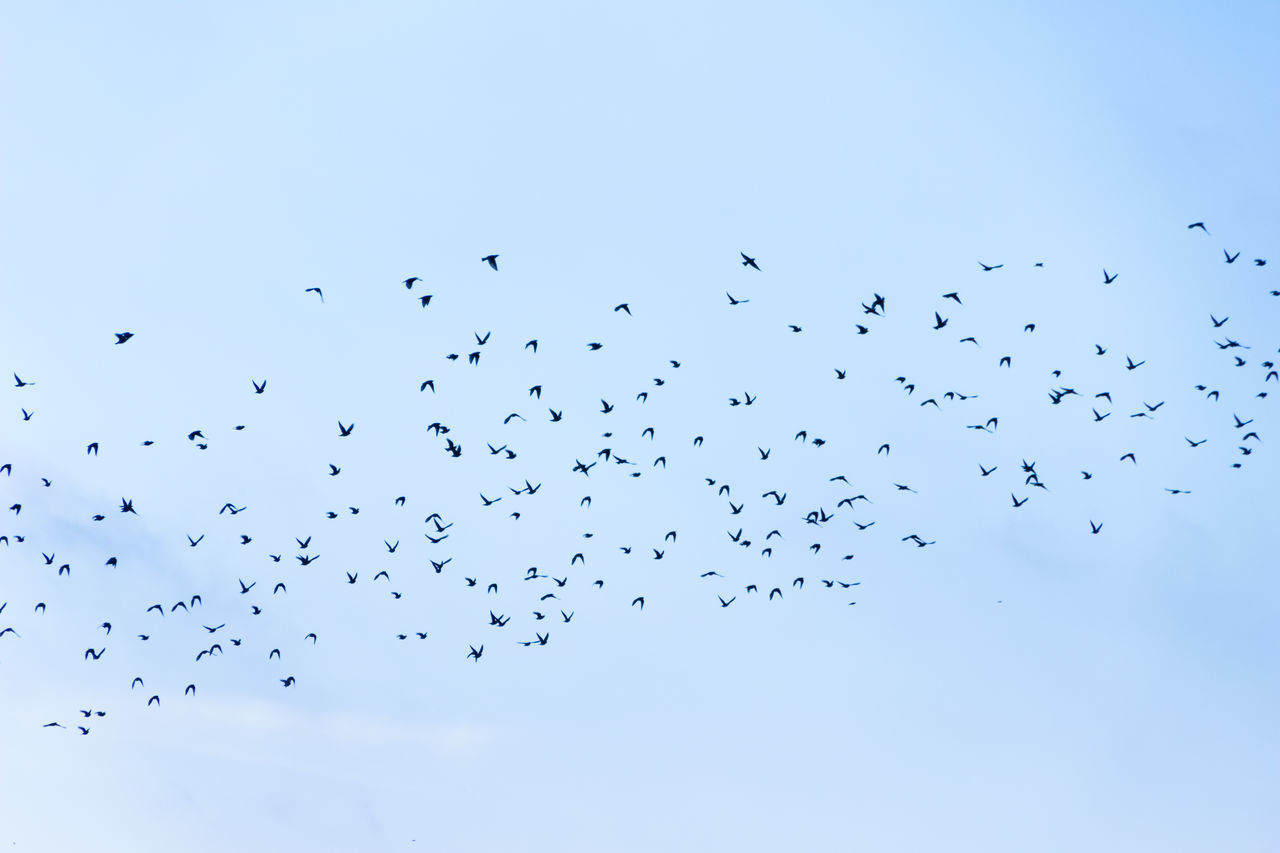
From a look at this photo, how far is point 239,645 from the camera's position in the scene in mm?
85625

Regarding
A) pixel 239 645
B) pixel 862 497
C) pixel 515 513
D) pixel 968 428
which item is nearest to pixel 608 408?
pixel 515 513

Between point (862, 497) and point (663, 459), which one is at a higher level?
point (663, 459)

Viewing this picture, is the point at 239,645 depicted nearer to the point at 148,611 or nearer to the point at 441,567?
the point at 148,611

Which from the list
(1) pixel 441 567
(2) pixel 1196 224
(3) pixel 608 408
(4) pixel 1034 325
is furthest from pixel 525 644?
(2) pixel 1196 224

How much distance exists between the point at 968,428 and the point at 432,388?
28.8m

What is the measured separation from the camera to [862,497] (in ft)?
257

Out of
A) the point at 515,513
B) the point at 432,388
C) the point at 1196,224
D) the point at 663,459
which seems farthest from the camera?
the point at 663,459

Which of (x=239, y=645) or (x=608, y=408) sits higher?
(x=608, y=408)

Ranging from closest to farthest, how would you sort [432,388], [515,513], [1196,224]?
1. [1196,224]
2. [432,388]
3. [515,513]

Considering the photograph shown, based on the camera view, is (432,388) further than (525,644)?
No

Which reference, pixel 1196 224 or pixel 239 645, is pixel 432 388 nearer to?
pixel 239 645

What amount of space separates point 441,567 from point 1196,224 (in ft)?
135

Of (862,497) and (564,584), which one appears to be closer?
(862,497)

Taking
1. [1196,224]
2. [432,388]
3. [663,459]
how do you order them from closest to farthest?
1. [1196,224]
2. [432,388]
3. [663,459]
